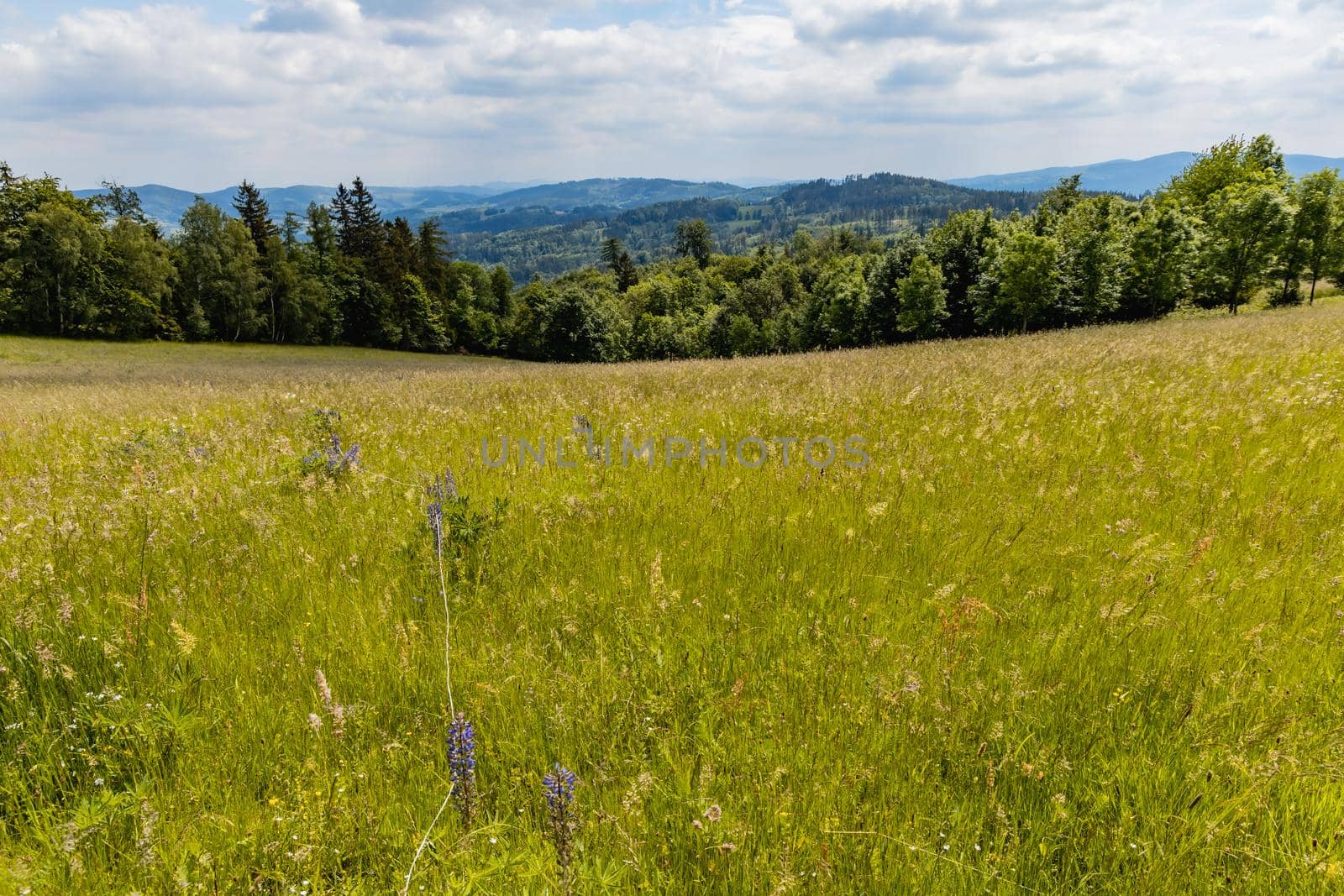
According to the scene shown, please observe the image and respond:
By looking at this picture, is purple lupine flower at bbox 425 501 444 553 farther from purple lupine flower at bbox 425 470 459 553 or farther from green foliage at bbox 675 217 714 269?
green foliage at bbox 675 217 714 269

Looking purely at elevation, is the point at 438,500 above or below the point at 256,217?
below

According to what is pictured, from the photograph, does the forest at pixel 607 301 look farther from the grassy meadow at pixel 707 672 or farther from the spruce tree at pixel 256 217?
the grassy meadow at pixel 707 672

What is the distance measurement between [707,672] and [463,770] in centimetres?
107

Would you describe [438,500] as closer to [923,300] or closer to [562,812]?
[562,812]

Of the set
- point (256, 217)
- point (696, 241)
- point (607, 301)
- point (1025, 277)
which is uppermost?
point (696, 241)

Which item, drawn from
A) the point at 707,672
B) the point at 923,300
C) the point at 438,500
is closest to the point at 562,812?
the point at 707,672

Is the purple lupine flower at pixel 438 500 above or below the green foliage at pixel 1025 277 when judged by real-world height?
below

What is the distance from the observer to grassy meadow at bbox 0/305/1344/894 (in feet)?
5.74

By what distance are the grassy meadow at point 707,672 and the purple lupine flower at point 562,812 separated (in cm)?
7

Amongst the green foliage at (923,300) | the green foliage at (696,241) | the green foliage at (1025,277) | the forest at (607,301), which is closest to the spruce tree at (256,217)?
the forest at (607,301)

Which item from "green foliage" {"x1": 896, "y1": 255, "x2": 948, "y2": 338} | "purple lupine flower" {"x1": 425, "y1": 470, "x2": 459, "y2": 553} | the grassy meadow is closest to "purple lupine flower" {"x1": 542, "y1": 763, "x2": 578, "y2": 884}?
the grassy meadow

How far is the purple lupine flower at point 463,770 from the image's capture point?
72.1 inches

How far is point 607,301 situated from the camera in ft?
324

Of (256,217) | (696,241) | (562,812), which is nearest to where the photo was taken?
(562,812)
